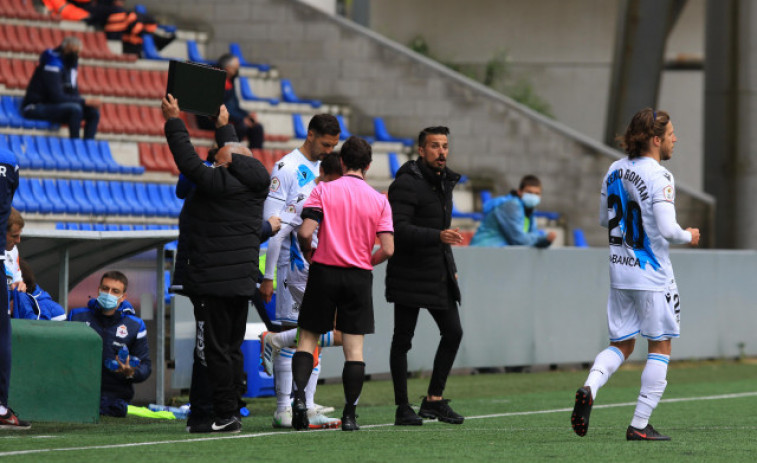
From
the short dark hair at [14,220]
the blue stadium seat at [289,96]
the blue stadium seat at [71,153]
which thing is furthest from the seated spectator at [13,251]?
the blue stadium seat at [289,96]

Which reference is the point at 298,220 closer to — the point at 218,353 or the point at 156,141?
the point at 218,353

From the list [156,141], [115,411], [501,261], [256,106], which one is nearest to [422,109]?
[256,106]

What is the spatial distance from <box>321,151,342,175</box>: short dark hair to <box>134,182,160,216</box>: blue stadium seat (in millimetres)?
8782

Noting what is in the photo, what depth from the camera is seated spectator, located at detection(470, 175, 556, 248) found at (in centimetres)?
1576

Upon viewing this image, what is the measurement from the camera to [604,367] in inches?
316

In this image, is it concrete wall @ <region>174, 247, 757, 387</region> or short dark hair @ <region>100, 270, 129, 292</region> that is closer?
short dark hair @ <region>100, 270, 129, 292</region>

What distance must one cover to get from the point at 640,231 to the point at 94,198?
34.2ft

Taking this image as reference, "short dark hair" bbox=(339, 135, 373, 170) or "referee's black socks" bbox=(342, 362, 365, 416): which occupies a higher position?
"short dark hair" bbox=(339, 135, 373, 170)

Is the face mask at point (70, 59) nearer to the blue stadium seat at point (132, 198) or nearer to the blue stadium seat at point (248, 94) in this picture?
the blue stadium seat at point (132, 198)

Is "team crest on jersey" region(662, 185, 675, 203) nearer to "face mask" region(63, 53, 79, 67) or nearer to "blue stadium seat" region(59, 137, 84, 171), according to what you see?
"blue stadium seat" region(59, 137, 84, 171)

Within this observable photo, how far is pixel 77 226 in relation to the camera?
16.2 m

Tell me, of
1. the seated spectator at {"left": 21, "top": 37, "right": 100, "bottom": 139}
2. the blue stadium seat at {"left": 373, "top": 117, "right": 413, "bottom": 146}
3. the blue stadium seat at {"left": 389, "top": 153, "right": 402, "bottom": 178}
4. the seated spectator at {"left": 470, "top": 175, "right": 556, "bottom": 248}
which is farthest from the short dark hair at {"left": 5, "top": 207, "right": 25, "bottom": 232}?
the blue stadium seat at {"left": 373, "top": 117, "right": 413, "bottom": 146}

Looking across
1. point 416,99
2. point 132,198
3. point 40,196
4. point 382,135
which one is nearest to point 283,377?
point 40,196

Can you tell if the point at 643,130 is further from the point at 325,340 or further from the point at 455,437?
the point at 325,340
